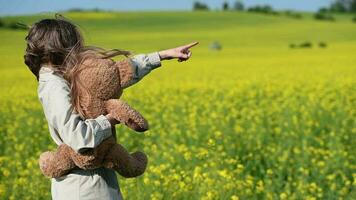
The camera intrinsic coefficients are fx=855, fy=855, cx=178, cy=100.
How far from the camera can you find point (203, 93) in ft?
45.4

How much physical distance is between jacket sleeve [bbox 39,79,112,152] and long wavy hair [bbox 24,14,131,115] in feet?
A: 0.32

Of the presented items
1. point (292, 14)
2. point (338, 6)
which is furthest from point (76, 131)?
point (338, 6)

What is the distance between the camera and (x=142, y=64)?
11.1 feet

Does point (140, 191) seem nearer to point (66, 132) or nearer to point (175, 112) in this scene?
point (66, 132)

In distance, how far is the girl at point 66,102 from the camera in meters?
3.08

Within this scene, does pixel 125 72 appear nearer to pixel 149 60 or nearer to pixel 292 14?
pixel 149 60

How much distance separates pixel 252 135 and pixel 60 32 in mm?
5437

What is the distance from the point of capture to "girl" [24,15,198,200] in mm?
3078

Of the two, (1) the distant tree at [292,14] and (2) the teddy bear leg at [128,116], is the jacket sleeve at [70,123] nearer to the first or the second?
(2) the teddy bear leg at [128,116]

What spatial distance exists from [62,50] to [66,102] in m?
A: 0.25

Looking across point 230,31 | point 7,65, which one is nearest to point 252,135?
point 7,65

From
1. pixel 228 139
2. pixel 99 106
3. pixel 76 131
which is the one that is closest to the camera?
pixel 76 131

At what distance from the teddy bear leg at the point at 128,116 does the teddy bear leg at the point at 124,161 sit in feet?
0.56

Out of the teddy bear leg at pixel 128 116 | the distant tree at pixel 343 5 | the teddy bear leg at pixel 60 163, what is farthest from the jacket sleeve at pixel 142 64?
the distant tree at pixel 343 5
